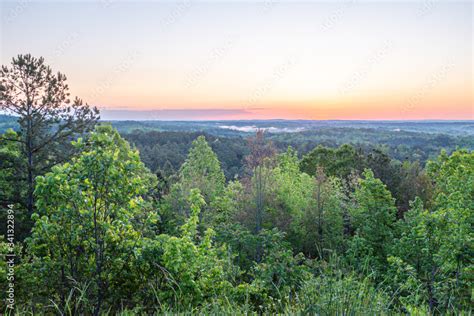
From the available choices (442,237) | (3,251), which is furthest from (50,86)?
(442,237)

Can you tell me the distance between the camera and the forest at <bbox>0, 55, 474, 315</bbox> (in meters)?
→ 5.93

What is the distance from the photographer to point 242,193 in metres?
25.3

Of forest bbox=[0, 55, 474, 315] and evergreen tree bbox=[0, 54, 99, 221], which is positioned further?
evergreen tree bbox=[0, 54, 99, 221]

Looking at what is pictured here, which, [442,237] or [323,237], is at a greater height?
[442,237]

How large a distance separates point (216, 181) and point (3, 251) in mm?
25215

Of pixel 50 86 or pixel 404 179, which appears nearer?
pixel 50 86

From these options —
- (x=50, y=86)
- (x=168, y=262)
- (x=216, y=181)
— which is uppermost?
(x=50, y=86)

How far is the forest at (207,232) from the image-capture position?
5930 millimetres

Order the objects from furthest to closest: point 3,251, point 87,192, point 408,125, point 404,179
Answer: point 408,125, point 404,179, point 3,251, point 87,192

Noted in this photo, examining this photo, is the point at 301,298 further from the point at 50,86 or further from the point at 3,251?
the point at 50,86

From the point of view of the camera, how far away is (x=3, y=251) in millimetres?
8945

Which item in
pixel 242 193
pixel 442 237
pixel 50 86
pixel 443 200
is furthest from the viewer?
pixel 242 193

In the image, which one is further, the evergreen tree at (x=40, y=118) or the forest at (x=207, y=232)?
the evergreen tree at (x=40, y=118)

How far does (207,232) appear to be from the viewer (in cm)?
1015
